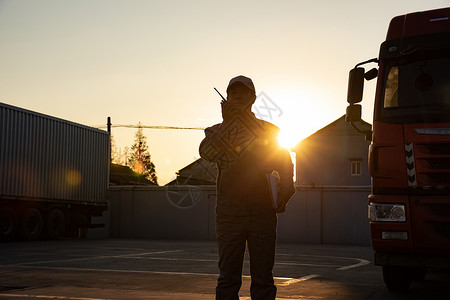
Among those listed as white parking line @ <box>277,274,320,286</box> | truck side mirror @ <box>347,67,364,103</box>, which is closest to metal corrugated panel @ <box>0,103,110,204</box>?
white parking line @ <box>277,274,320,286</box>

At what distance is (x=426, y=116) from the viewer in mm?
6762

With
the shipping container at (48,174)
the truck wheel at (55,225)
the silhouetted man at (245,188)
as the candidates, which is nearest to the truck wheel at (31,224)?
the shipping container at (48,174)

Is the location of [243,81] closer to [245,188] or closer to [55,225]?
[245,188]

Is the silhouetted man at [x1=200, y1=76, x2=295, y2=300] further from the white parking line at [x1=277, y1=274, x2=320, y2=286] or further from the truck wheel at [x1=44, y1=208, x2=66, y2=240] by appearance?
the truck wheel at [x1=44, y1=208, x2=66, y2=240]

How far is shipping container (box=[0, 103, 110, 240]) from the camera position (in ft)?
67.4

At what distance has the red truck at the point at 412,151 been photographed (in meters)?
6.55

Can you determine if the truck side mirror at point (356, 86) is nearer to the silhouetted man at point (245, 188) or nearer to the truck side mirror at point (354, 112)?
the truck side mirror at point (354, 112)

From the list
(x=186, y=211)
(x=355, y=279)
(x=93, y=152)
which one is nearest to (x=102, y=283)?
(x=355, y=279)

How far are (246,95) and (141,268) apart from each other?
6.94 metres

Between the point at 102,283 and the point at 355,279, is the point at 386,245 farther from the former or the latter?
the point at 102,283

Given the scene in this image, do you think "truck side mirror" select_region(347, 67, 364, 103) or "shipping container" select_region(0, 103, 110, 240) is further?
"shipping container" select_region(0, 103, 110, 240)

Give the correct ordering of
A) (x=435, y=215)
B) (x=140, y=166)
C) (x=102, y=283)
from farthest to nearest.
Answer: (x=140, y=166) < (x=102, y=283) < (x=435, y=215)

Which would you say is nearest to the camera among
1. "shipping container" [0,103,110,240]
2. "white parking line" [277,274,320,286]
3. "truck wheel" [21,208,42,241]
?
"white parking line" [277,274,320,286]

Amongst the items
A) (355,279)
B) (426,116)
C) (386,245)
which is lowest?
(355,279)
